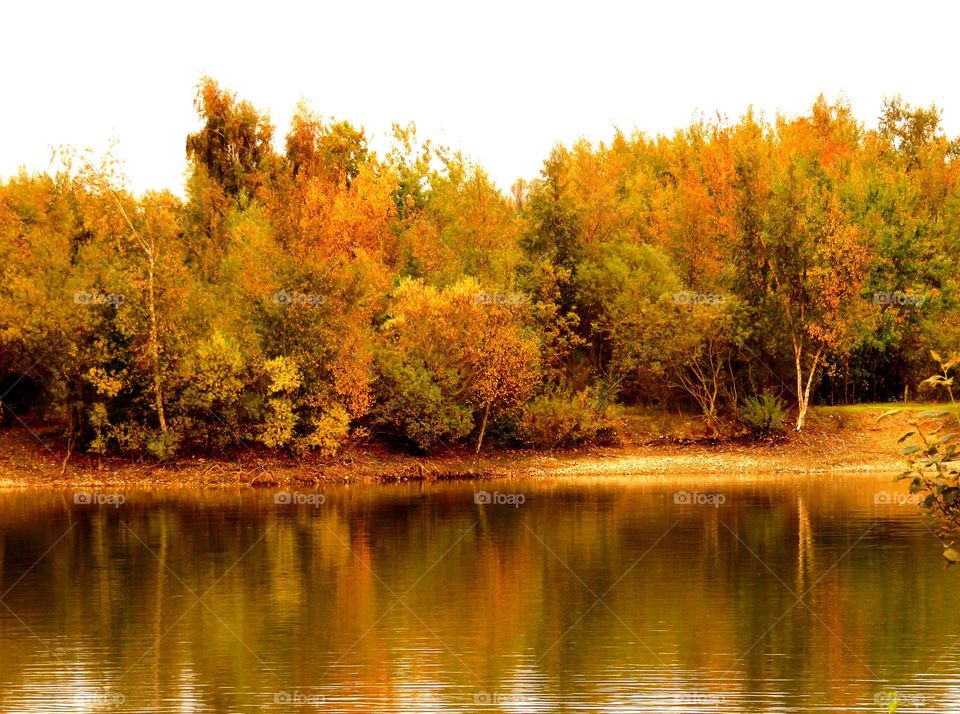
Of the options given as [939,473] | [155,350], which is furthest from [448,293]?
[939,473]

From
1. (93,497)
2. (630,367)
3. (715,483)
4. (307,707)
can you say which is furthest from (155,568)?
(630,367)

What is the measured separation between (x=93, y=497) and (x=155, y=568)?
2025 centimetres

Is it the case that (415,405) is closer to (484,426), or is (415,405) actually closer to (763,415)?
(484,426)

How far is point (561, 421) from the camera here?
62.6 metres

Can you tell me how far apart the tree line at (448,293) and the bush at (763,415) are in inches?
24.0

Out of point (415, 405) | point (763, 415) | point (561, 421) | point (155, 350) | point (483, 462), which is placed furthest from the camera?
point (763, 415)

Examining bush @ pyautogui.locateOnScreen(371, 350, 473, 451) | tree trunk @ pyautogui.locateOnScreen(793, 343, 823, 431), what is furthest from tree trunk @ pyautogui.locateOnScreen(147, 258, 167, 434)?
tree trunk @ pyautogui.locateOnScreen(793, 343, 823, 431)

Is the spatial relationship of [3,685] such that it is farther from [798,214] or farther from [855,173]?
[855,173]

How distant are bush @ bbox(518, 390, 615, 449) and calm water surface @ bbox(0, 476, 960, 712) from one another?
44.4 feet

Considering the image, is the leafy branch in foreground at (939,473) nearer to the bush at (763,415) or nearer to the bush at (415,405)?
the bush at (415,405)

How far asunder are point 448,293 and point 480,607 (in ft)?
112

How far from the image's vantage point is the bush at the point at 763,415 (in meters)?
63.8

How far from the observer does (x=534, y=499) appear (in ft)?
166

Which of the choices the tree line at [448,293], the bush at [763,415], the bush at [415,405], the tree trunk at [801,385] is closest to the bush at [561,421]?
the tree line at [448,293]
